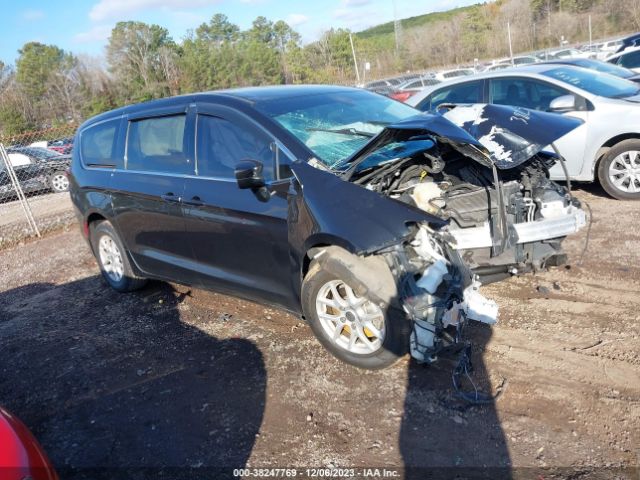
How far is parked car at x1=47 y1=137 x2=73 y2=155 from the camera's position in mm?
16084

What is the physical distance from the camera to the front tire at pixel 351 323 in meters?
3.26

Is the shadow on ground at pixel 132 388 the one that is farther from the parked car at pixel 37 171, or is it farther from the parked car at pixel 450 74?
the parked car at pixel 450 74

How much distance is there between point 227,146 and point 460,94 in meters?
4.73

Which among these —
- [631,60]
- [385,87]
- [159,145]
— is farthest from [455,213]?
[385,87]

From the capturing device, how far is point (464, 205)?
→ 3635mm

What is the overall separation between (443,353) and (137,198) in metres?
2.94

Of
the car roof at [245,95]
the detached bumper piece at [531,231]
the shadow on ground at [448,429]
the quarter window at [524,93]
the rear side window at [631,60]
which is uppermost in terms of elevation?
the car roof at [245,95]

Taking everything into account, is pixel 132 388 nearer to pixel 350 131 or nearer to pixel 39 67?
pixel 350 131

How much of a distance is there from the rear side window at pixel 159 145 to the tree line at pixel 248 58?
3607 cm

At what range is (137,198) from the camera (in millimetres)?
4711

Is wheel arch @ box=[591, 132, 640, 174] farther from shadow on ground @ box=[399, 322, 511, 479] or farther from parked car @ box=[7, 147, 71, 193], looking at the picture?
parked car @ box=[7, 147, 71, 193]

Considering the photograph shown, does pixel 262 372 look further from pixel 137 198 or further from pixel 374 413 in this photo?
pixel 137 198

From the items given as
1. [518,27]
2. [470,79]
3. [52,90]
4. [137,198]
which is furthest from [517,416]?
[518,27]

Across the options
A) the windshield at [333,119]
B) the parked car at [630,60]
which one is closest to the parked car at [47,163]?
the windshield at [333,119]
